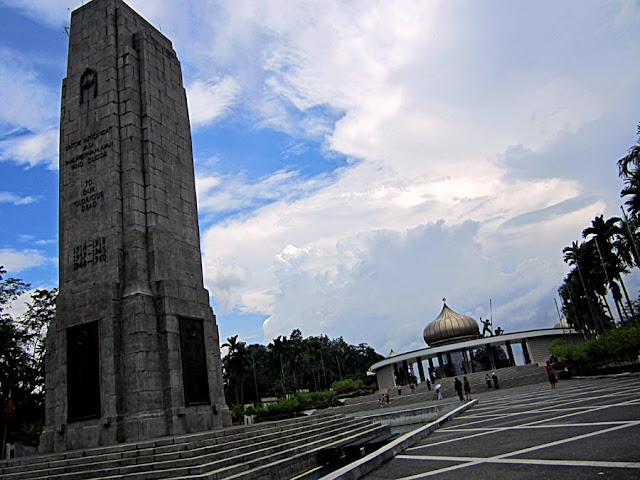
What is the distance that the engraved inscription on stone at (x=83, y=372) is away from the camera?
13.8 metres

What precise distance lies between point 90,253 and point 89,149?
12.3 ft

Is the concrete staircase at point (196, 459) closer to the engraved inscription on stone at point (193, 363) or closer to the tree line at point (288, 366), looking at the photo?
the engraved inscription on stone at point (193, 363)

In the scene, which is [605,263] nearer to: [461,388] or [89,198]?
[461,388]

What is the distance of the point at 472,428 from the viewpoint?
41.4 ft

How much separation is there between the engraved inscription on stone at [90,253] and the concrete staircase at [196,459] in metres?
6.04

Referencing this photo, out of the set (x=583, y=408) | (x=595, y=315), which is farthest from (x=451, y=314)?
(x=583, y=408)

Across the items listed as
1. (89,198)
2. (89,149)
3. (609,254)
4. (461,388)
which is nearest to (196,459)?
(89,198)

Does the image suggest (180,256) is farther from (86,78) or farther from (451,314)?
(451,314)

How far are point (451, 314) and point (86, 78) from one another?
48.2 metres

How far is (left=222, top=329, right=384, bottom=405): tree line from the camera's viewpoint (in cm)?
6064

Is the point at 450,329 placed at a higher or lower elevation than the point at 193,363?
higher

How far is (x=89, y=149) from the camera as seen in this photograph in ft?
55.0

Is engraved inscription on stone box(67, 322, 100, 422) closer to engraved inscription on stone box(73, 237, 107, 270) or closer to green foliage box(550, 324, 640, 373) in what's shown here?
engraved inscription on stone box(73, 237, 107, 270)

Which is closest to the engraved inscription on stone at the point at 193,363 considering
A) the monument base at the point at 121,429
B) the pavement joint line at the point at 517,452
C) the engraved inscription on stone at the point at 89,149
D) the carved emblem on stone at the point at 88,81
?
the monument base at the point at 121,429
